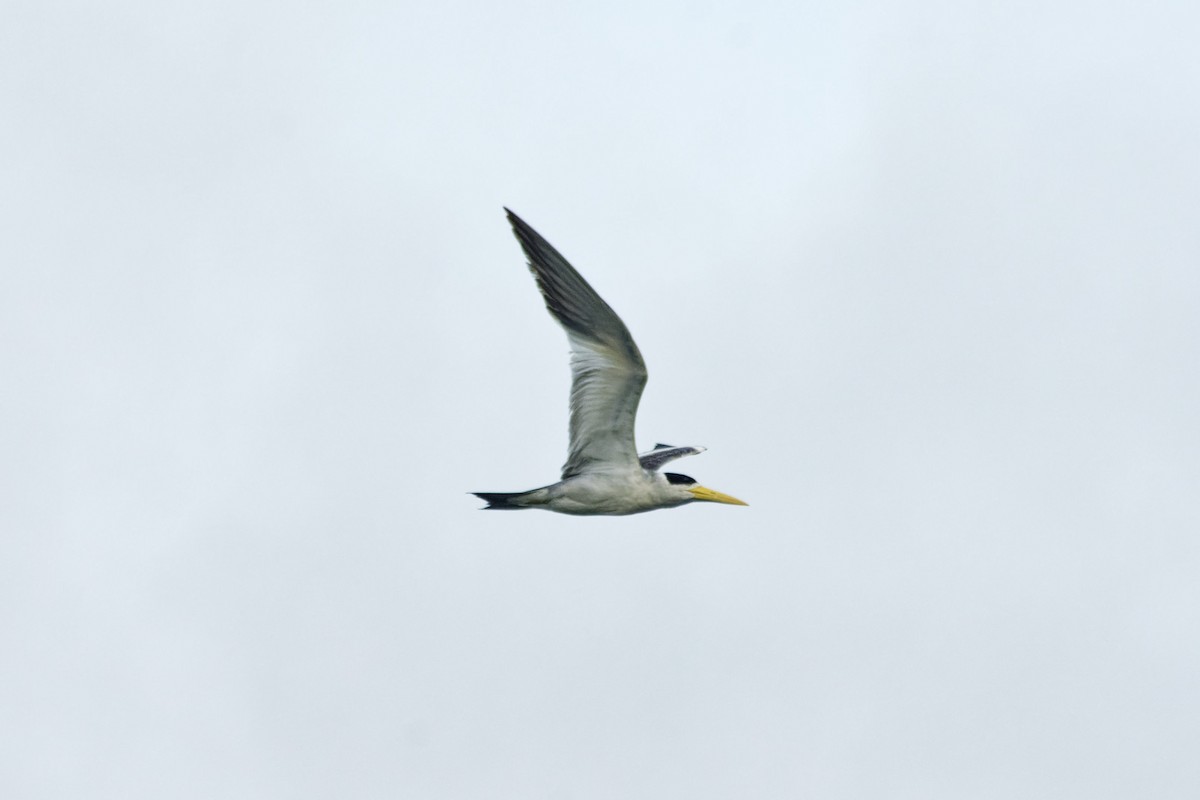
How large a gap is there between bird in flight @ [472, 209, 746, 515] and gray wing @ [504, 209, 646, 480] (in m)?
0.01

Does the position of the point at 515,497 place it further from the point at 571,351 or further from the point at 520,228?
the point at 520,228

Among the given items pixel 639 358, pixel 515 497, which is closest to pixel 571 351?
pixel 639 358

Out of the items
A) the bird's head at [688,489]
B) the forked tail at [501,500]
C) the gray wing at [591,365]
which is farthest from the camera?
the bird's head at [688,489]

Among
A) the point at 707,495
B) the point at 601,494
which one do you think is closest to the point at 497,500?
the point at 601,494

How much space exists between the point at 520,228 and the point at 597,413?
262cm

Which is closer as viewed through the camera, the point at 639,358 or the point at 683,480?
the point at 639,358

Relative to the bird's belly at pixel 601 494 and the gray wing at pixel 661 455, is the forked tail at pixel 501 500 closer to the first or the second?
the bird's belly at pixel 601 494

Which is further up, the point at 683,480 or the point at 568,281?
the point at 568,281

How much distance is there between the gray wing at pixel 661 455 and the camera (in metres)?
22.6

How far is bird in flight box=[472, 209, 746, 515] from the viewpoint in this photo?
61.6 ft

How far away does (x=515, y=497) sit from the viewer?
66.0 ft

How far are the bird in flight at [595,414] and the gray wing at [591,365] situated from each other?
0.01 metres

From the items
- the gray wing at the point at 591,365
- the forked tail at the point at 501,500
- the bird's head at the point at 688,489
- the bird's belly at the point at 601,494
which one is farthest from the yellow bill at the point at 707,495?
the forked tail at the point at 501,500

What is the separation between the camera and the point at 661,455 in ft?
76.3
